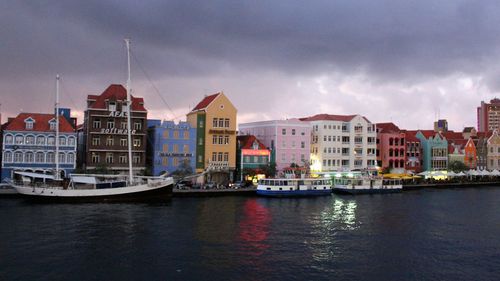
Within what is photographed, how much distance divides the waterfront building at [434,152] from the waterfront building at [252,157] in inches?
1944

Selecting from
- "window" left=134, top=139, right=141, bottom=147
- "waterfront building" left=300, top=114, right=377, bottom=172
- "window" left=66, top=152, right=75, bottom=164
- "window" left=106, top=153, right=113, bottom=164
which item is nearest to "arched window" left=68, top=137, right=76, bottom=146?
"window" left=66, top=152, right=75, bottom=164

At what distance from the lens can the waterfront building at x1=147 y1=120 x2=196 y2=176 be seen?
3354 inches

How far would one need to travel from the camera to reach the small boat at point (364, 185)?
8956cm

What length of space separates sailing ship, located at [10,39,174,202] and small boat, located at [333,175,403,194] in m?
34.4

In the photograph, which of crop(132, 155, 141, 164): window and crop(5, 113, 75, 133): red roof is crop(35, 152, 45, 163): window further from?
crop(132, 155, 141, 164): window

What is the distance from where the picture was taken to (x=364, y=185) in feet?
298

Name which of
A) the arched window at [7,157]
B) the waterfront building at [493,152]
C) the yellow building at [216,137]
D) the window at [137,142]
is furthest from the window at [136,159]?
the waterfront building at [493,152]

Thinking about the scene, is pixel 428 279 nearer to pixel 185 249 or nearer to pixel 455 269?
pixel 455 269

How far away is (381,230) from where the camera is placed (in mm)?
48000

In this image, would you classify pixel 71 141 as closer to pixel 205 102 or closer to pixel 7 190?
pixel 7 190

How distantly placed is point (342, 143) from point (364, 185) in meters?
17.3

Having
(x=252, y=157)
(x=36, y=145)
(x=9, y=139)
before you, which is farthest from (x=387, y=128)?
(x=9, y=139)

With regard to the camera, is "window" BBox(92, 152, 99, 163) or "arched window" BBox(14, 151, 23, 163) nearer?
"arched window" BBox(14, 151, 23, 163)

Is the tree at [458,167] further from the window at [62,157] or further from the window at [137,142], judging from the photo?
the window at [62,157]
